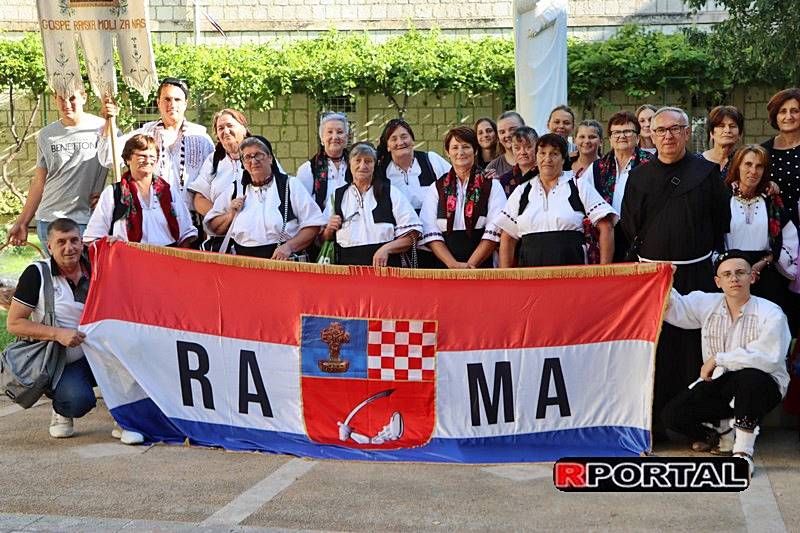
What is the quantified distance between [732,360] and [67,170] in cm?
476

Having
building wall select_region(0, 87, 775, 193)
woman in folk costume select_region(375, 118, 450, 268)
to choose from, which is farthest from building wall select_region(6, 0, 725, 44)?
woman in folk costume select_region(375, 118, 450, 268)

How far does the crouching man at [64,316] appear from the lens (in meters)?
6.45

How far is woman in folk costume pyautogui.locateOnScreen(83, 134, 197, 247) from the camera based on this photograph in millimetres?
6828

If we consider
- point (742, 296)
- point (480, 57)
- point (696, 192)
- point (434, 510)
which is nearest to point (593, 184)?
point (696, 192)

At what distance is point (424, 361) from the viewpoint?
6039mm

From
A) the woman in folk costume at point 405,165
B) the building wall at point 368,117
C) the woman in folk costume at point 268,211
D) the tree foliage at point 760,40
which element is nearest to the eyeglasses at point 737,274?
the woman in folk costume at point 405,165

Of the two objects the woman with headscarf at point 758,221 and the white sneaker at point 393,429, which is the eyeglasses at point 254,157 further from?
the woman with headscarf at point 758,221

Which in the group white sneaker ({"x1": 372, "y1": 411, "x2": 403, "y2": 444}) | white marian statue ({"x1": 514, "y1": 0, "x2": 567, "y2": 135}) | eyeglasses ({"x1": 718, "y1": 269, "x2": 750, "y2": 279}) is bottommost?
white sneaker ({"x1": 372, "y1": 411, "x2": 403, "y2": 444})

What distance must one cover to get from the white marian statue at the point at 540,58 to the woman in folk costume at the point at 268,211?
424 cm

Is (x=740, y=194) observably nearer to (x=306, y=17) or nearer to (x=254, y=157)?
(x=254, y=157)

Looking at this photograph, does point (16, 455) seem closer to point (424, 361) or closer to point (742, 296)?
point (424, 361)

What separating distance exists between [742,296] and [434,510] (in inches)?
81.7

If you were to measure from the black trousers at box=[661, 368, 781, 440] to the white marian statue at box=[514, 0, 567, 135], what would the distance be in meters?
5.00

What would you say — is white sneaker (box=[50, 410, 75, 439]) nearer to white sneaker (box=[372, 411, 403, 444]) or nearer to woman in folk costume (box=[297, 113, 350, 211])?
white sneaker (box=[372, 411, 403, 444])
